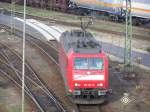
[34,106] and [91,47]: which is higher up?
[91,47]

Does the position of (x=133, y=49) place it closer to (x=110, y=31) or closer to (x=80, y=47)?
(x=110, y=31)

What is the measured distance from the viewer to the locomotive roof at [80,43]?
890 inches

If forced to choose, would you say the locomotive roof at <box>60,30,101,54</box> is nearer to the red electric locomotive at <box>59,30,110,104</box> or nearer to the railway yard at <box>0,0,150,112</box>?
the red electric locomotive at <box>59,30,110,104</box>

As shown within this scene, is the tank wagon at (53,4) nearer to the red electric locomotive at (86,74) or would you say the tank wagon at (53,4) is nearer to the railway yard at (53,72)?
the railway yard at (53,72)

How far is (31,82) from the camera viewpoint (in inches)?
1081

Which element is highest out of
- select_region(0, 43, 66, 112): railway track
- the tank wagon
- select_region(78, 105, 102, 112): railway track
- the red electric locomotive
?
the tank wagon

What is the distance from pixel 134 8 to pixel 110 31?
688 cm

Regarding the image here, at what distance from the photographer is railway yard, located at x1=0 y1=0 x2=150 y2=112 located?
2338 centimetres

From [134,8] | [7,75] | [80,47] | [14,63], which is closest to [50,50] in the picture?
[14,63]

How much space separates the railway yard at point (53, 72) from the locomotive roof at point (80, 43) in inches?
110

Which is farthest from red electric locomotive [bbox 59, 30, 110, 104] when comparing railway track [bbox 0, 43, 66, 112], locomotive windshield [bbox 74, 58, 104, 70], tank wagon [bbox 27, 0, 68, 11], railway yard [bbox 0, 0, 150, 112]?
tank wagon [bbox 27, 0, 68, 11]

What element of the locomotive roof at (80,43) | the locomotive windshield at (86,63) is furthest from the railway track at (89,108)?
the locomotive roof at (80,43)

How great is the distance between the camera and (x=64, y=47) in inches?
980

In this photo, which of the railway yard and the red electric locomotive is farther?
the railway yard
